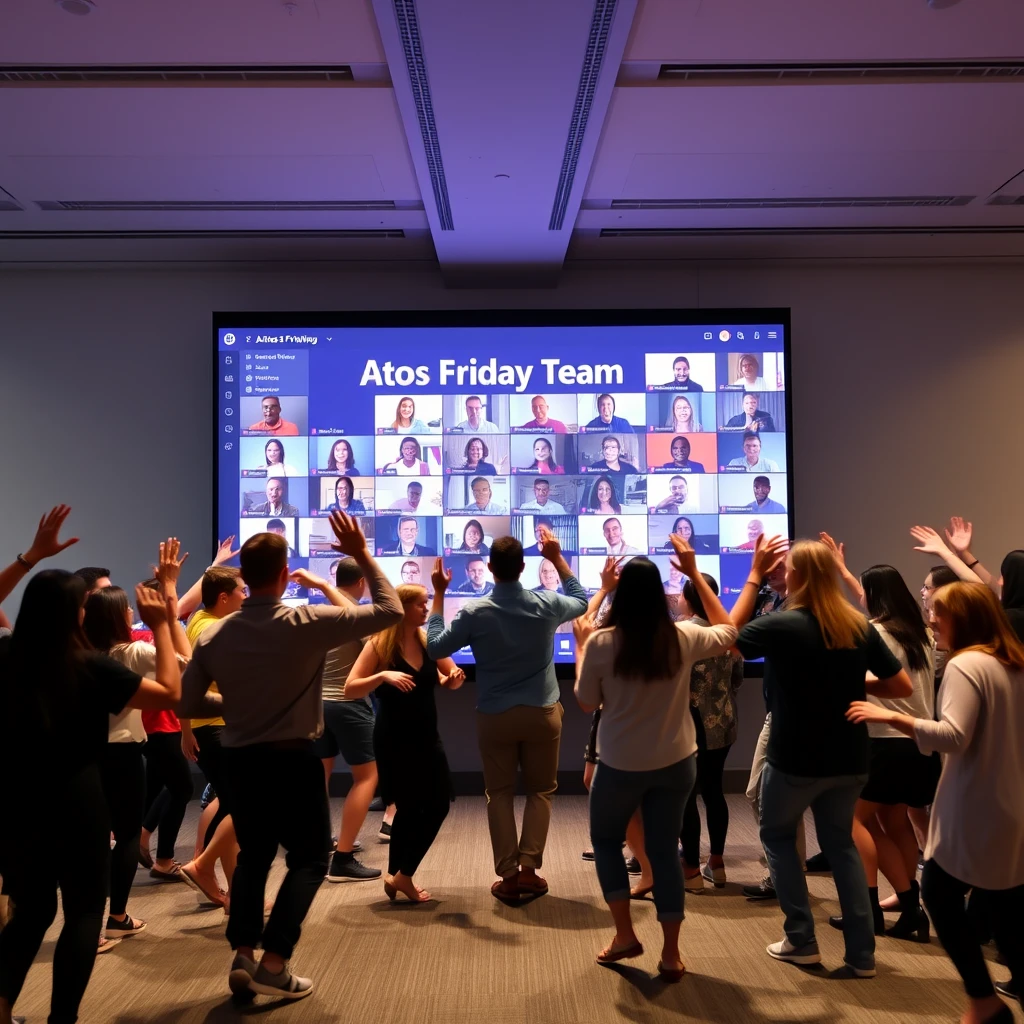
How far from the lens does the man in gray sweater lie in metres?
3.21

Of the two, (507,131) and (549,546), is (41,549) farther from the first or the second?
(507,131)

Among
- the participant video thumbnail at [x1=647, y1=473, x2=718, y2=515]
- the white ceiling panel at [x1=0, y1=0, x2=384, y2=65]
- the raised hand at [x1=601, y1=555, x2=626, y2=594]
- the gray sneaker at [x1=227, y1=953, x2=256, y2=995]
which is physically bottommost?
the gray sneaker at [x1=227, y1=953, x2=256, y2=995]

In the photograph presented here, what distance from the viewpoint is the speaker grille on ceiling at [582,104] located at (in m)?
3.87

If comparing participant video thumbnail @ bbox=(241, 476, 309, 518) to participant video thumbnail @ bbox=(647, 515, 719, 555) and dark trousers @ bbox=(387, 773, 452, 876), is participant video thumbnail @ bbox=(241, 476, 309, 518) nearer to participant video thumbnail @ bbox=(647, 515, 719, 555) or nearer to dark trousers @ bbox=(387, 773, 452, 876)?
participant video thumbnail @ bbox=(647, 515, 719, 555)

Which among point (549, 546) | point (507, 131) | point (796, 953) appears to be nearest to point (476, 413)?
point (507, 131)

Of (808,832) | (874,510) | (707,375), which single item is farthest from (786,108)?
(808,832)

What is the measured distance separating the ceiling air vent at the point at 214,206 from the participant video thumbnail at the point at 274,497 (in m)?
1.77

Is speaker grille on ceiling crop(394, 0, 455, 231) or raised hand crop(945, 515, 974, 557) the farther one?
raised hand crop(945, 515, 974, 557)

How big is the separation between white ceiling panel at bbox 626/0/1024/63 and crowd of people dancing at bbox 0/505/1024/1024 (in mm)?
2116

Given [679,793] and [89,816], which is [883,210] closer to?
[679,793]

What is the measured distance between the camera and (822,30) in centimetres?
412

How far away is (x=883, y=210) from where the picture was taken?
625 centimetres

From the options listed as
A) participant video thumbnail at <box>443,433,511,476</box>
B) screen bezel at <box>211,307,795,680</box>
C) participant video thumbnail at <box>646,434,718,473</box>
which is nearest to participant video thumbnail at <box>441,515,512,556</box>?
participant video thumbnail at <box>443,433,511,476</box>

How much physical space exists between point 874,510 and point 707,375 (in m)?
1.57
